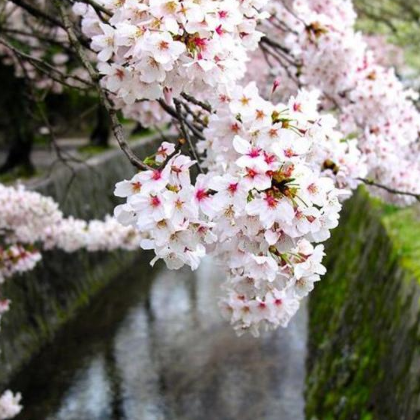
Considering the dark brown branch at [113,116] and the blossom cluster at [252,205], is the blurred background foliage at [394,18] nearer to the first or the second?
the dark brown branch at [113,116]

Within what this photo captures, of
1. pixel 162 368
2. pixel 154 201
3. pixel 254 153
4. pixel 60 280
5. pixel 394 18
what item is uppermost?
pixel 394 18

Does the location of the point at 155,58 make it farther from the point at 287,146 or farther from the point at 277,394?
the point at 277,394

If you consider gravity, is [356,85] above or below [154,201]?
above

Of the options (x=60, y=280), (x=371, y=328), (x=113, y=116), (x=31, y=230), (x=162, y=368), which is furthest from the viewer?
(x=60, y=280)

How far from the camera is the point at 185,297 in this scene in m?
12.1

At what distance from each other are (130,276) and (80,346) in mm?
3656

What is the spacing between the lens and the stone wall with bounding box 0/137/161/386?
28.5ft

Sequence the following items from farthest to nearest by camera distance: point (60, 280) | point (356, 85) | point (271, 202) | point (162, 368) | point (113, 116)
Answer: point (60, 280) → point (162, 368) → point (356, 85) → point (113, 116) → point (271, 202)

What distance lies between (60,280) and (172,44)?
8947 mm

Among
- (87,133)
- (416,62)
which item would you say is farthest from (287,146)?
(87,133)

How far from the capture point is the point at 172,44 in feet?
6.60

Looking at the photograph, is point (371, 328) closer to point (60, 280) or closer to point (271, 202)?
point (271, 202)

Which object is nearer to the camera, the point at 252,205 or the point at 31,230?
the point at 252,205

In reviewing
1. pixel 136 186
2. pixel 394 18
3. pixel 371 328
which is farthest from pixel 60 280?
pixel 136 186
